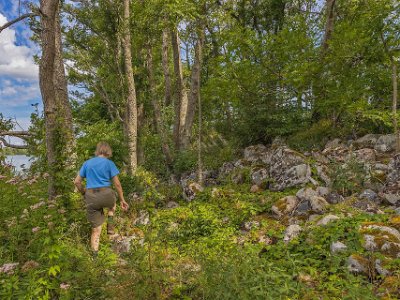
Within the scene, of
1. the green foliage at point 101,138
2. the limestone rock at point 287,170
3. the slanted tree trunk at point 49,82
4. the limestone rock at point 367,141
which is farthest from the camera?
the limestone rock at point 367,141

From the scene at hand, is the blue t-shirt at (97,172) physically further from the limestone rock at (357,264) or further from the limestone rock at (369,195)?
the limestone rock at (369,195)

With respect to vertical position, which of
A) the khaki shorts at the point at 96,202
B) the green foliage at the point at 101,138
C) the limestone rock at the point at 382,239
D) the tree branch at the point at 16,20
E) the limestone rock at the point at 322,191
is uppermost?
the tree branch at the point at 16,20

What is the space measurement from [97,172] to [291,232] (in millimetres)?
3813

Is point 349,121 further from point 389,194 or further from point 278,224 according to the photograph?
point 278,224

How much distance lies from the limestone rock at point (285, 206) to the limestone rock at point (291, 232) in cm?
104

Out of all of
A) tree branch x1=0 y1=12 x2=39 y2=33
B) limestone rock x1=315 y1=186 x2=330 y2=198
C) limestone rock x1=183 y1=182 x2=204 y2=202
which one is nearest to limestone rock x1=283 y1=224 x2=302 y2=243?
limestone rock x1=315 y1=186 x2=330 y2=198

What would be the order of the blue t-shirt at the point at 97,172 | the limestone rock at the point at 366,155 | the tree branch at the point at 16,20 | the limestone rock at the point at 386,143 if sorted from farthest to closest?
the limestone rock at the point at 386,143 < the limestone rock at the point at 366,155 < the tree branch at the point at 16,20 < the blue t-shirt at the point at 97,172

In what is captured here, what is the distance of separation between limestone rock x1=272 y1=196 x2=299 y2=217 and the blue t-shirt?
3900mm

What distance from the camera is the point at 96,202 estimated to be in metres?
6.22

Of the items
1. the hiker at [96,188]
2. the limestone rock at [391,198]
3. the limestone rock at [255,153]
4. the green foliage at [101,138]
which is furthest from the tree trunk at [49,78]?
the limestone rock at [255,153]

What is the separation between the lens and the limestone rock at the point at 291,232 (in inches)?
253

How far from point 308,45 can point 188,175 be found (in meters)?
6.64

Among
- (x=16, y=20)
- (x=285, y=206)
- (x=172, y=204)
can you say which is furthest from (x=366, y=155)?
(x=16, y=20)

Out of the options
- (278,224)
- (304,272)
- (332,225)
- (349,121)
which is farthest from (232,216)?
(349,121)
